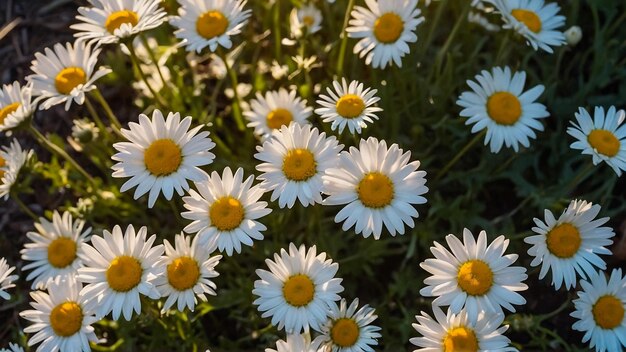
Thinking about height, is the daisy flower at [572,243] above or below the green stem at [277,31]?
below

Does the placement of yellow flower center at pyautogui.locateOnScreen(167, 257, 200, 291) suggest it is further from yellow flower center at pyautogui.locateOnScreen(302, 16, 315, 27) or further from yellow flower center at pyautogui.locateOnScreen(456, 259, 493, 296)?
yellow flower center at pyautogui.locateOnScreen(302, 16, 315, 27)

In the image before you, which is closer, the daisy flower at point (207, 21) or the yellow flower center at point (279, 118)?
the daisy flower at point (207, 21)

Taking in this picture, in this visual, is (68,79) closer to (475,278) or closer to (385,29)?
(385,29)

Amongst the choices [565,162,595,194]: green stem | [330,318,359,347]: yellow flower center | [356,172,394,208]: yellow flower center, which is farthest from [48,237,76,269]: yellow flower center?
[565,162,595,194]: green stem

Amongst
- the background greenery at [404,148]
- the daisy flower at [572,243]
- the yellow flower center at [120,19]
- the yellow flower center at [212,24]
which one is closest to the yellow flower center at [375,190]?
the background greenery at [404,148]

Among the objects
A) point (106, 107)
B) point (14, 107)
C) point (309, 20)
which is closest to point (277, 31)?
point (309, 20)

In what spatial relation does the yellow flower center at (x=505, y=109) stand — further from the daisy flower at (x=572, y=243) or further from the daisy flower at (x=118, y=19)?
the daisy flower at (x=118, y=19)
